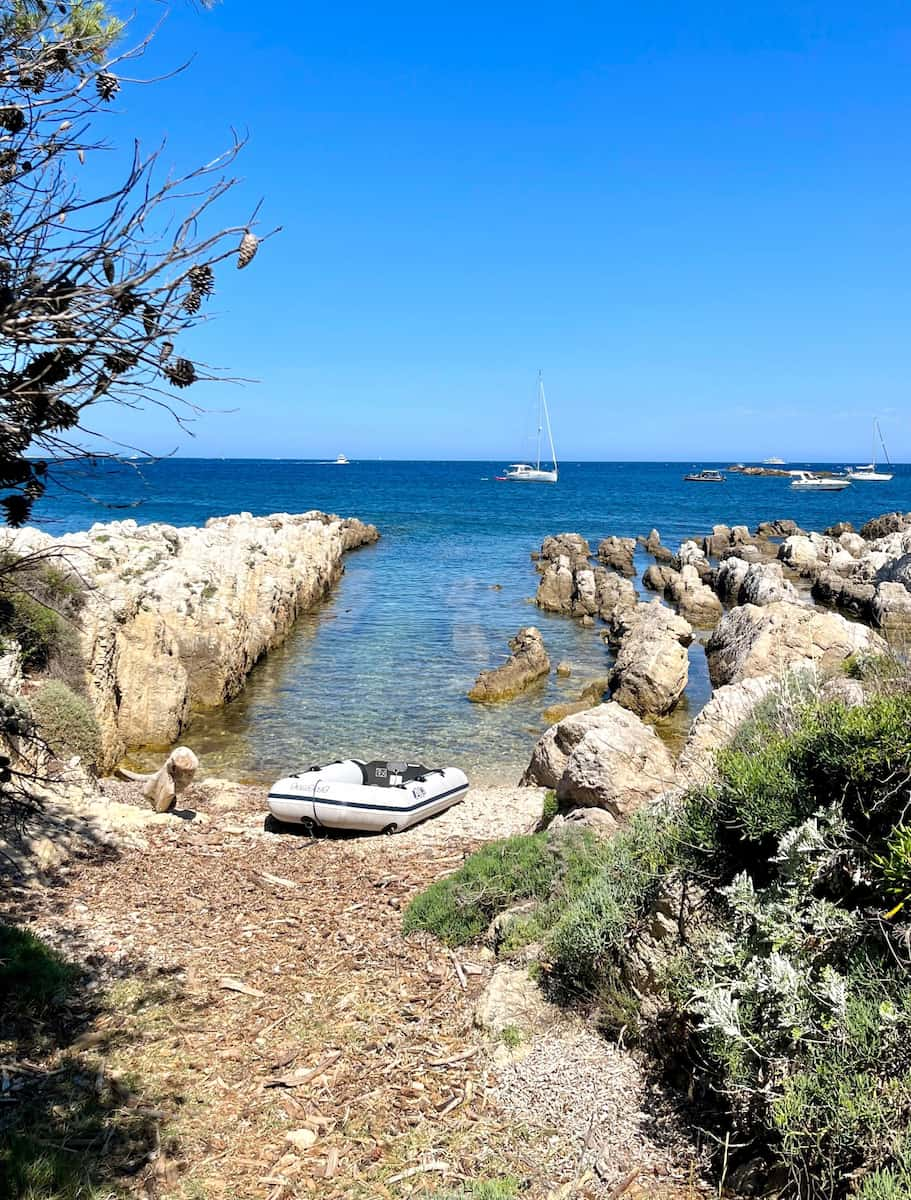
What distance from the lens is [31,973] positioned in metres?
5.72

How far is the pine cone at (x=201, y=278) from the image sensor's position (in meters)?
2.63

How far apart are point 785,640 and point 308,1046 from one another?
1295 cm

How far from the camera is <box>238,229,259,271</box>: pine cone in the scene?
2.66m

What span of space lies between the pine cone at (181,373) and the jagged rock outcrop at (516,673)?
15.1m

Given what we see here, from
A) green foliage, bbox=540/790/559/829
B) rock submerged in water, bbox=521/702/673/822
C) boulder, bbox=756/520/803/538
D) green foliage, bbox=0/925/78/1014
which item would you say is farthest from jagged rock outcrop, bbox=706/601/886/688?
boulder, bbox=756/520/803/538

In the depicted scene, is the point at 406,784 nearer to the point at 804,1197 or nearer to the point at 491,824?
the point at 491,824

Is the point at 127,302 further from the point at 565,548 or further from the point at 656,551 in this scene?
the point at 656,551

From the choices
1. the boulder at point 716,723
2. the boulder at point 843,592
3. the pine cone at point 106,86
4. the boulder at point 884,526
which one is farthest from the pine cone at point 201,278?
the boulder at point 884,526

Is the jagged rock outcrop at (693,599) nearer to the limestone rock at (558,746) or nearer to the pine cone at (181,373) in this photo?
the limestone rock at (558,746)

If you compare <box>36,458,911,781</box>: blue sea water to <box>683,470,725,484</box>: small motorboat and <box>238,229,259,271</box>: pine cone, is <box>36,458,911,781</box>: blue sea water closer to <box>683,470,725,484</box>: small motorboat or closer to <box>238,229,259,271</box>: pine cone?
<box>238,229,259,271</box>: pine cone

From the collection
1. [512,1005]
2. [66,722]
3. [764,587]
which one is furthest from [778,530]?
[512,1005]

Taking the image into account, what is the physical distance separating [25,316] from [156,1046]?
4.74 m

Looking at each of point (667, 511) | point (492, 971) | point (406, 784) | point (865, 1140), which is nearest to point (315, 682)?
point (406, 784)

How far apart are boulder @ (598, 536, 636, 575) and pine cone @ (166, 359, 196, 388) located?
36.5m
